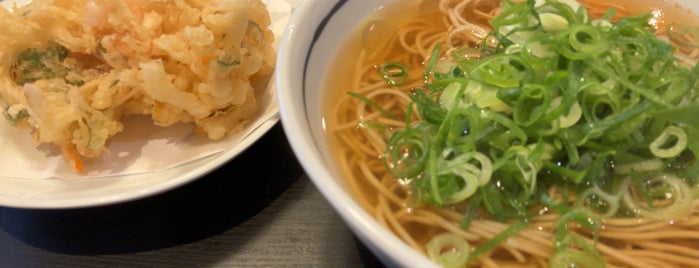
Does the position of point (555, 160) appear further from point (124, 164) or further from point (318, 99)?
point (124, 164)

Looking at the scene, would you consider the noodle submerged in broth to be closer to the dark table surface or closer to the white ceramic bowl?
the white ceramic bowl

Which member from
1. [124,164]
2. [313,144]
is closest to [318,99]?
[313,144]

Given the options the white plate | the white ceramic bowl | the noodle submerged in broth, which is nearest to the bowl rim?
the white ceramic bowl

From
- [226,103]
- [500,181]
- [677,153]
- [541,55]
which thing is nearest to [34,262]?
[226,103]

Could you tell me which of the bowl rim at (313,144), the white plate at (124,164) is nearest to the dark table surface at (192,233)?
the white plate at (124,164)

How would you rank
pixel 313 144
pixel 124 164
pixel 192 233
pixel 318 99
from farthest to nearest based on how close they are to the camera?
pixel 124 164
pixel 192 233
pixel 318 99
pixel 313 144

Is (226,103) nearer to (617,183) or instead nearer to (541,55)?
(541,55)

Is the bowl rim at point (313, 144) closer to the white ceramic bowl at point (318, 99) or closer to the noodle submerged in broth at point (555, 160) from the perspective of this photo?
the white ceramic bowl at point (318, 99)
